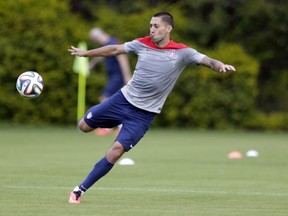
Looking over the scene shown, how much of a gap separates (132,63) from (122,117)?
1705 cm

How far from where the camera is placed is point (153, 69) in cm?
1148

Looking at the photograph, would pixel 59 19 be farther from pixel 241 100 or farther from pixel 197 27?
pixel 241 100

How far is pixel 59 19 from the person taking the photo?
28844mm

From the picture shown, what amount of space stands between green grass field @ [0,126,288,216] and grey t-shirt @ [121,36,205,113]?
1235mm

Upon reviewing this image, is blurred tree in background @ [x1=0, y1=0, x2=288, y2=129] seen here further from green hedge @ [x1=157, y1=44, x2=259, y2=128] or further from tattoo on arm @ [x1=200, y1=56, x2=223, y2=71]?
tattoo on arm @ [x1=200, y1=56, x2=223, y2=71]

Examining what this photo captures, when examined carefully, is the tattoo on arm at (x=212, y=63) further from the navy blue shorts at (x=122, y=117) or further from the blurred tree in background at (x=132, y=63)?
the blurred tree in background at (x=132, y=63)

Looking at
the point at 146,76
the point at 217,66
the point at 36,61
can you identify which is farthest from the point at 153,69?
the point at 36,61

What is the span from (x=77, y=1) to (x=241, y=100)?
7.25 metres

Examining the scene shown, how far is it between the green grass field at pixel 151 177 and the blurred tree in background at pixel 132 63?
4.34m

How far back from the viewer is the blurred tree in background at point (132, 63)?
28.3m

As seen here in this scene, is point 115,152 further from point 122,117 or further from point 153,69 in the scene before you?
point 153,69

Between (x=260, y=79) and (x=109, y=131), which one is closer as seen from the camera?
(x=109, y=131)

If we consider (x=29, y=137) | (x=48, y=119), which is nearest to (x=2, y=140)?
(x=29, y=137)

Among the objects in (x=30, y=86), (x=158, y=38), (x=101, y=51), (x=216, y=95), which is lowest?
(x=216, y=95)
